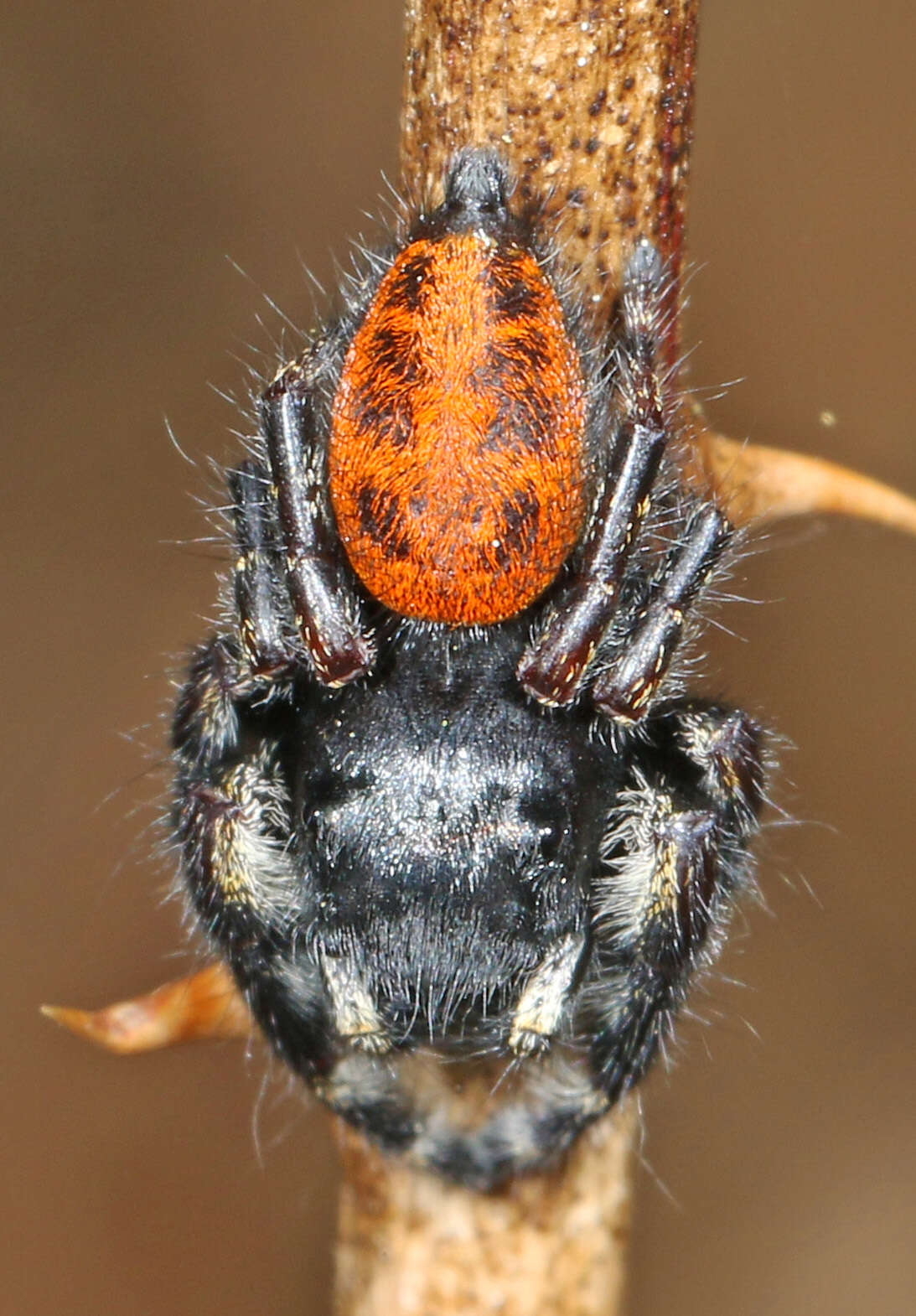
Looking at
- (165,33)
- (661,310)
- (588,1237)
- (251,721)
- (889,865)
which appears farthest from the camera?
(889,865)

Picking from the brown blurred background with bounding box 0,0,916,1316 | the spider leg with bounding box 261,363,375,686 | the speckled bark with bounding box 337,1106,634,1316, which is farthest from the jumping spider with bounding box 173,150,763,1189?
the brown blurred background with bounding box 0,0,916,1316

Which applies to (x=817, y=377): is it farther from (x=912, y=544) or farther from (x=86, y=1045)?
(x=86, y=1045)

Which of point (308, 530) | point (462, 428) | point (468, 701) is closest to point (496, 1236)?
point (468, 701)

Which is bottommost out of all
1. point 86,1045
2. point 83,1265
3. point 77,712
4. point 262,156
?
point 83,1265

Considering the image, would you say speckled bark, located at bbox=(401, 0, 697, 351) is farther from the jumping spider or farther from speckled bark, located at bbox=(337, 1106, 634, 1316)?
speckled bark, located at bbox=(337, 1106, 634, 1316)

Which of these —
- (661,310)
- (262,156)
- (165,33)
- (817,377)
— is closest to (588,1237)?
(661,310)

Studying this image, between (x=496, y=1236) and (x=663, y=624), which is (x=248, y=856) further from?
(x=496, y=1236)
